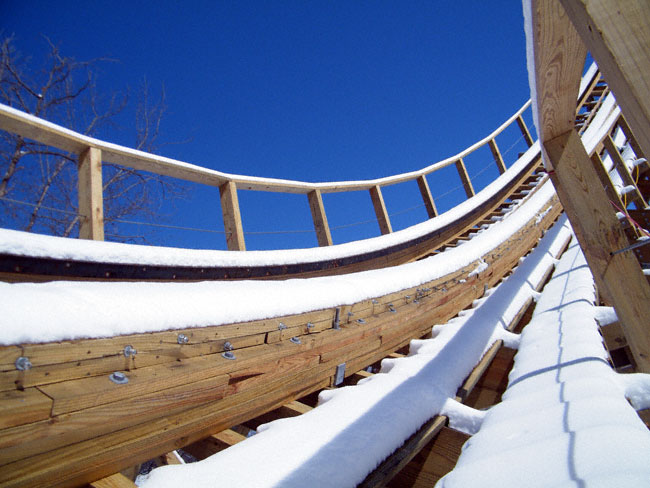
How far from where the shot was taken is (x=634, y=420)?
1.06 metres

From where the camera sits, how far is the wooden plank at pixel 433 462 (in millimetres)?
1501

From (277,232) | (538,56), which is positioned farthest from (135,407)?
(277,232)

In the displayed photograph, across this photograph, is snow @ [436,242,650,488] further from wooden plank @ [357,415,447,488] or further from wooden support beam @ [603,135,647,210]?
wooden support beam @ [603,135,647,210]

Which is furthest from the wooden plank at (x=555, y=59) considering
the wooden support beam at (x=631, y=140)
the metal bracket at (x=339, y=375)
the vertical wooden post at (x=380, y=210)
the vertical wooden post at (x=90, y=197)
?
the wooden support beam at (x=631, y=140)

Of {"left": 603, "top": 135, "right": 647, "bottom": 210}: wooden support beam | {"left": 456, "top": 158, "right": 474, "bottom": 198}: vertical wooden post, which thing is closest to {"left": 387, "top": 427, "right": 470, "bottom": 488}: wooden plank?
{"left": 456, "top": 158, "right": 474, "bottom": 198}: vertical wooden post

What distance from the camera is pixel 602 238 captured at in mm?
2080

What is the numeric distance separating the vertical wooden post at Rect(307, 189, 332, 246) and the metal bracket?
186cm

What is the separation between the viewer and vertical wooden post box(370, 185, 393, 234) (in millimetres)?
4871

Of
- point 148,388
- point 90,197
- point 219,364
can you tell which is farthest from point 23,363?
point 90,197

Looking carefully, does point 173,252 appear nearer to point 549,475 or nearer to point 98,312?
point 98,312

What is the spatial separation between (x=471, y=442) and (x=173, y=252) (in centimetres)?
215

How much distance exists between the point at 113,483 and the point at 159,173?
86.8 inches

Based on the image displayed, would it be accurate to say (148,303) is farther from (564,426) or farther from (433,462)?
(564,426)

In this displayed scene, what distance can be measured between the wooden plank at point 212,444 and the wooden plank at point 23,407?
687 millimetres
